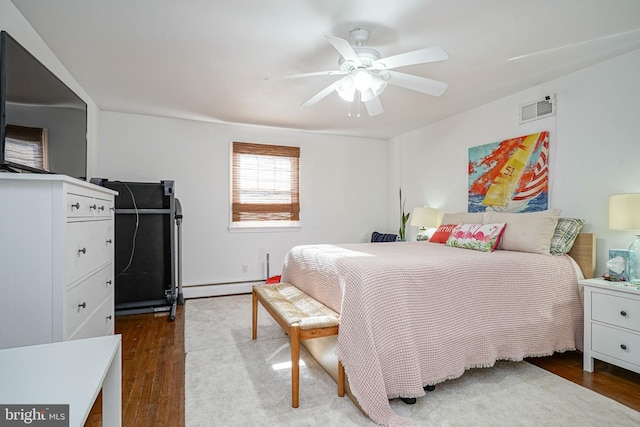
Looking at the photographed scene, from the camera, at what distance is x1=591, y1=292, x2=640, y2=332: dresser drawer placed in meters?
2.11

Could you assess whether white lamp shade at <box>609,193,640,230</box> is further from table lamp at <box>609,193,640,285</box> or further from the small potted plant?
the small potted plant

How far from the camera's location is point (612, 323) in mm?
2229

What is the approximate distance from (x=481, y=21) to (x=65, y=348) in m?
2.67

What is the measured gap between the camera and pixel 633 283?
223 cm

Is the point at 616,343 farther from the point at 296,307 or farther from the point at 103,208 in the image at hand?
the point at 103,208

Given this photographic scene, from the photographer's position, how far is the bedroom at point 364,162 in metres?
2.66

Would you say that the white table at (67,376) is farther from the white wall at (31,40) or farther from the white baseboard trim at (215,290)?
the white baseboard trim at (215,290)

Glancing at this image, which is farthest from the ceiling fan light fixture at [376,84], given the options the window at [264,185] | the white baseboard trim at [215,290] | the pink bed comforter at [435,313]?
the white baseboard trim at [215,290]

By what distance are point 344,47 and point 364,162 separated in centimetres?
360

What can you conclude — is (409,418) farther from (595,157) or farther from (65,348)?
(595,157)

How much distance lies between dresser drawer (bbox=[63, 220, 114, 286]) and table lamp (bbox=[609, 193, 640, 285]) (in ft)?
11.1

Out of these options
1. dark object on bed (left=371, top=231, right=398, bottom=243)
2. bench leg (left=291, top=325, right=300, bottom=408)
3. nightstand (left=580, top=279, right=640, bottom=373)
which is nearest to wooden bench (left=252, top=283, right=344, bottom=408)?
bench leg (left=291, top=325, right=300, bottom=408)

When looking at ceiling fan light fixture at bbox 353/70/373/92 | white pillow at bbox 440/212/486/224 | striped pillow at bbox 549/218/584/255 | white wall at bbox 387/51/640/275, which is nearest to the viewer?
ceiling fan light fixture at bbox 353/70/373/92

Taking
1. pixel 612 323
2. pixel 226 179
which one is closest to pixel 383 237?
pixel 226 179
